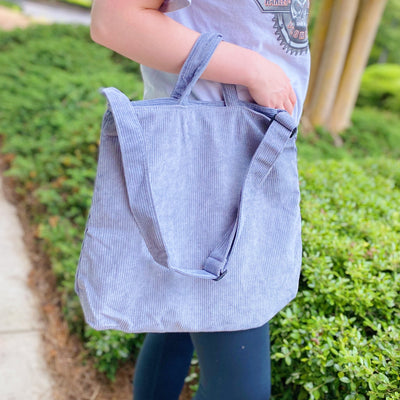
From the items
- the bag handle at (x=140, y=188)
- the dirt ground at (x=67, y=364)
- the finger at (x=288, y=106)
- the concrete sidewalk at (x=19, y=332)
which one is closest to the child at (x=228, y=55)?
the finger at (x=288, y=106)

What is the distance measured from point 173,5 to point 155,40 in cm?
8

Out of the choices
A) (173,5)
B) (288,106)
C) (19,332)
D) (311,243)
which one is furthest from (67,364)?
(173,5)

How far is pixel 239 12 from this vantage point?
1021mm

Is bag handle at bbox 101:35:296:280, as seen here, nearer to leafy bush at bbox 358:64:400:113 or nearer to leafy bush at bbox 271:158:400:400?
leafy bush at bbox 271:158:400:400

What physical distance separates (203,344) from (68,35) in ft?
25.5

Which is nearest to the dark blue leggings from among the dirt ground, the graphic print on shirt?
the graphic print on shirt

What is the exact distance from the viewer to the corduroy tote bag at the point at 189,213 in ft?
3.26

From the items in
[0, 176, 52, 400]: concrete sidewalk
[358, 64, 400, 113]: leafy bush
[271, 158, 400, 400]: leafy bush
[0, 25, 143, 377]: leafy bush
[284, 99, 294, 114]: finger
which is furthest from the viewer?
[358, 64, 400, 113]: leafy bush

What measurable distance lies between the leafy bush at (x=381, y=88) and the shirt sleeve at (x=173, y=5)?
11317 mm

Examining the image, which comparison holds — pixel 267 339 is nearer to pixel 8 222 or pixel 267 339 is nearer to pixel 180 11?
pixel 180 11

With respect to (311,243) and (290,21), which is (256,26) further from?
(311,243)

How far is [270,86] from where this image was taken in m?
1.06

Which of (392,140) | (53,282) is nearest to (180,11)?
(53,282)

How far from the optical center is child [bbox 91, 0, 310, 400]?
3.22 ft
